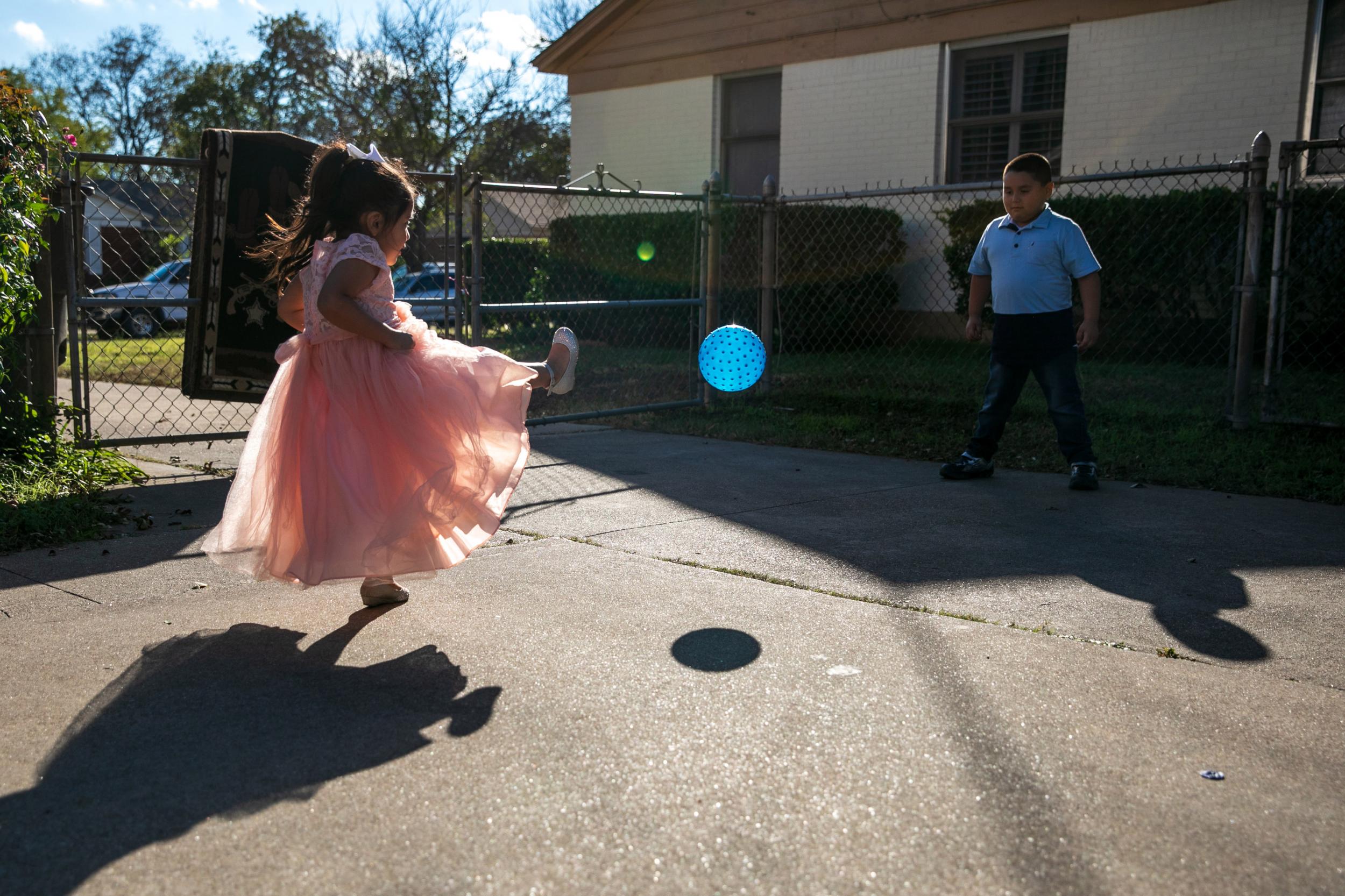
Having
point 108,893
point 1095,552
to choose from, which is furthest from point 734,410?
point 108,893

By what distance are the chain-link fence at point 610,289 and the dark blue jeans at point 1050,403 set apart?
3.78 m

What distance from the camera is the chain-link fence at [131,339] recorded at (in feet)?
19.7

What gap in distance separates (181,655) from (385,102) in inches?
1019

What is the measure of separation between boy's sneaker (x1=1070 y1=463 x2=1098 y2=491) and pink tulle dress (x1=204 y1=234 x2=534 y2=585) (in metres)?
3.40

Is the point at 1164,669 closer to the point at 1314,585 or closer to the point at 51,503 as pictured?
the point at 1314,585

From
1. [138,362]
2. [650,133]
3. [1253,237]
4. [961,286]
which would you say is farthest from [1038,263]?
[650,133]

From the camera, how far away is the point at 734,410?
29.9ft

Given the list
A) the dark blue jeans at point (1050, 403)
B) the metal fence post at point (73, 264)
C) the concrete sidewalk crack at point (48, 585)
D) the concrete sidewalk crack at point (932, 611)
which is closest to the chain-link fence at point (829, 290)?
the metal fence post at point (73, 264)

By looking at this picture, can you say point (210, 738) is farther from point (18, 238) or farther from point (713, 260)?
point (713, 260)

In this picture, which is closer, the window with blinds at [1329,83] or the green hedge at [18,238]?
the green hedge at [18,238]

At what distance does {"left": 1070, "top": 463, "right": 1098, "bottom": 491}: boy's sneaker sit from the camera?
19.6 ft

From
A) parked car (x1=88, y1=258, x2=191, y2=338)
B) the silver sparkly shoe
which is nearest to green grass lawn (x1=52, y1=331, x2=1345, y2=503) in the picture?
the silver sparkly shoe

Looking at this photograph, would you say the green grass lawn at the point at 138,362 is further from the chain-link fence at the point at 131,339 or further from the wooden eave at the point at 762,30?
the wooden eave at the point at 762,30

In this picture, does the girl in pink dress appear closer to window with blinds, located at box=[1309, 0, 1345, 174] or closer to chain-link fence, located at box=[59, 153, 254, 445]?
chain-link fence, located at box=[59, 153, 254, 445]
